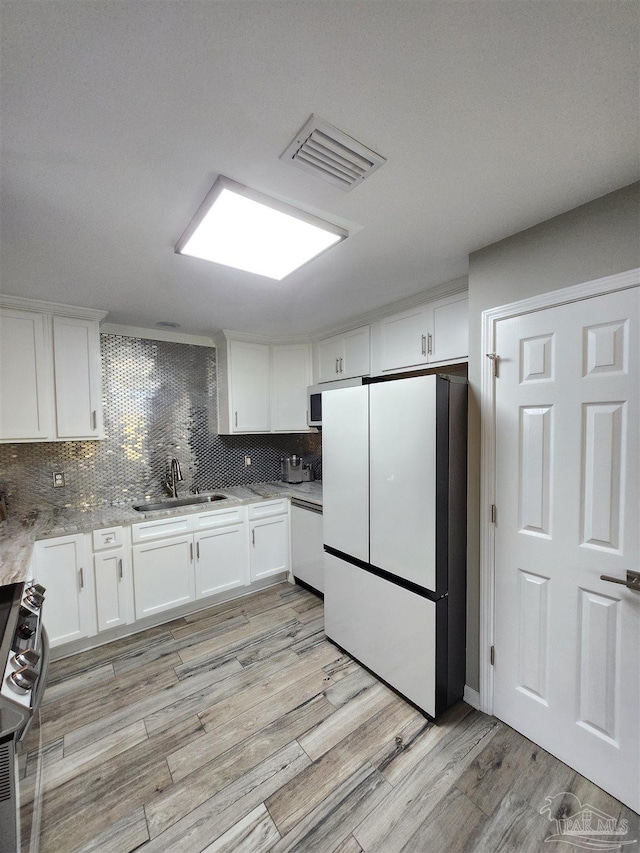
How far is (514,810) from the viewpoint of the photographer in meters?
1.36

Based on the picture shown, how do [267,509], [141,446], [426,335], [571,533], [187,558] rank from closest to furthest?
[571,533] < [426,335] < [187,558] < [141,446] < [267,509]

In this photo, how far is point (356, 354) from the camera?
2.98 m

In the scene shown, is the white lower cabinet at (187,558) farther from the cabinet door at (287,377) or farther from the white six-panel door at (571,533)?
the white six-panel door at (571,533)

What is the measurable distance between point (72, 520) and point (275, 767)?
2000mm

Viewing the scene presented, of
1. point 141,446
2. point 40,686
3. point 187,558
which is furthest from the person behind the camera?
point 141,446

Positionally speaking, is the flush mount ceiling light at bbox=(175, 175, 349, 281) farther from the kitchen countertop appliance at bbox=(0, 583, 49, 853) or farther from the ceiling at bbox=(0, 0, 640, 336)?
the kitchen countertop appliance at bbox=(0, 583, 49, 853)

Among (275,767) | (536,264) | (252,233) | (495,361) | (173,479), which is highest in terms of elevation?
(252,233)

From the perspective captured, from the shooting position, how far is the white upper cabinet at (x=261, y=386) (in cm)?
338

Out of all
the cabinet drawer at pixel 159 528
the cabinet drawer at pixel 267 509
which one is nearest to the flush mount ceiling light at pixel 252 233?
the cabinet drawer at pixel 159 528

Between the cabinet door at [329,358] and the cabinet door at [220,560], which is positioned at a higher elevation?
the cabinet door at [329,358]

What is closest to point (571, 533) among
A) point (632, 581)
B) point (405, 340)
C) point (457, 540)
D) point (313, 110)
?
point (632, 581)

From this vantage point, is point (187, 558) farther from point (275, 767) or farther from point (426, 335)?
point (426, 335)

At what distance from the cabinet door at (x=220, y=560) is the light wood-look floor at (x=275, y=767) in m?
0.66

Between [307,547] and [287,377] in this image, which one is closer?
[307,547]
